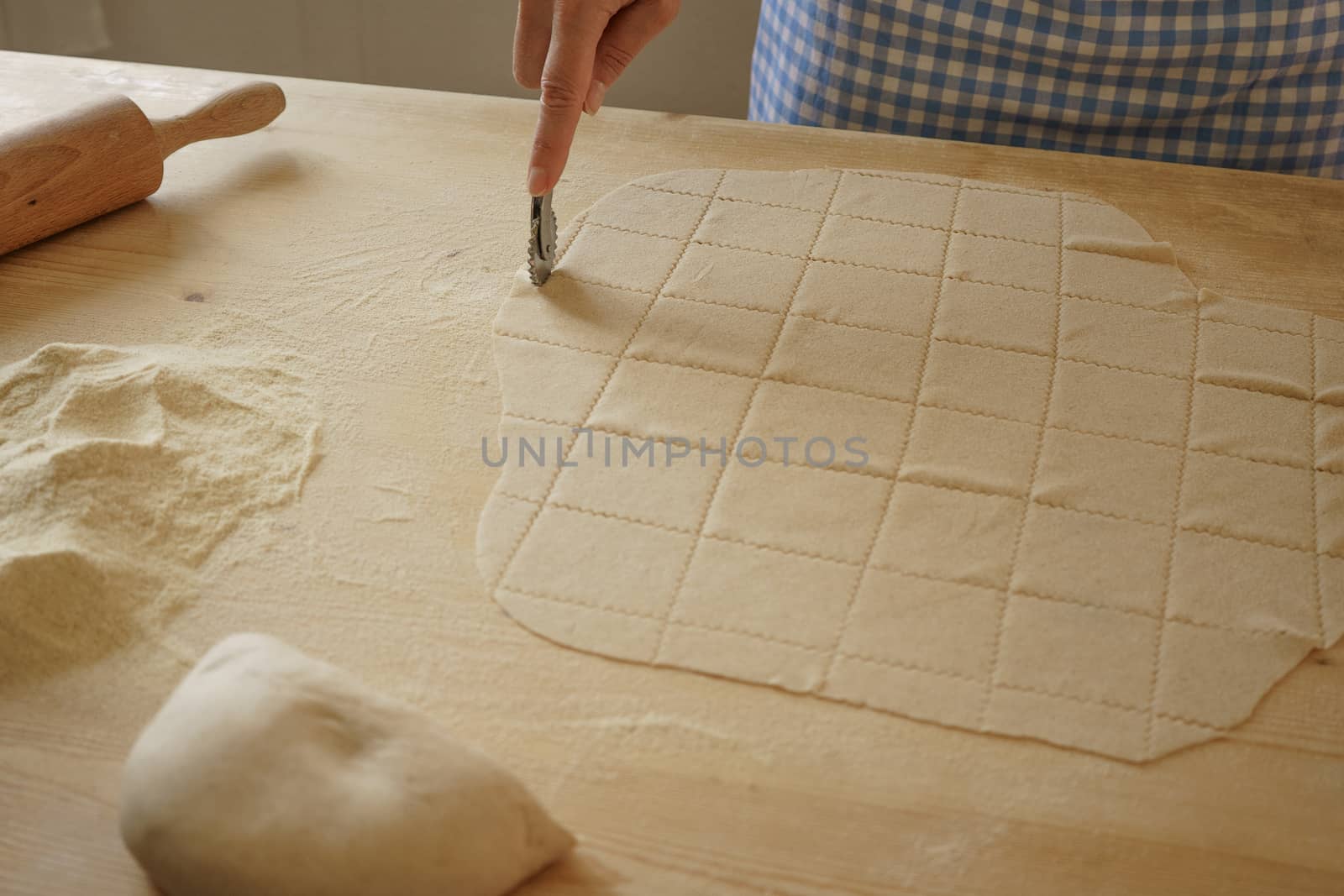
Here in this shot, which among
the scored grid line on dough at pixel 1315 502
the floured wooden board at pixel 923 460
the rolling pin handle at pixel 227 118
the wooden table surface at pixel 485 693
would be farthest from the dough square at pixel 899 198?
the rolling pin handle at pixel 227 118

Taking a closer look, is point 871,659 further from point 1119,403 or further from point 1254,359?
point 1254,359

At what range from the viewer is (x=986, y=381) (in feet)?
3.01

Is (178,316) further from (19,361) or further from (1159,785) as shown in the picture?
(1159,785)

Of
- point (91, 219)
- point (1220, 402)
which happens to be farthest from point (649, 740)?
point (91, 219)

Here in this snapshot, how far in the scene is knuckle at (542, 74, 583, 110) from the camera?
3.01 feet

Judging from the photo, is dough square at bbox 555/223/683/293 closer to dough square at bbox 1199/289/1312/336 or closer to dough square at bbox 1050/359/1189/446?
dough square at bbox 1050/359/1189/446

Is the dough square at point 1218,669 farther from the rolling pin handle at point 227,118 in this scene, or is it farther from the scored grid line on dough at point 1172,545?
the rolling pin handle at point 227,118

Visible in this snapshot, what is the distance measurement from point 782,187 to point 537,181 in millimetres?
292

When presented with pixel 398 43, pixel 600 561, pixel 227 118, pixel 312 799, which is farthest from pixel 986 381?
pixel 398 43

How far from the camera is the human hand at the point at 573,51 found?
0.91m

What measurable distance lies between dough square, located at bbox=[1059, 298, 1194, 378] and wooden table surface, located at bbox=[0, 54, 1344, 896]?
10cm

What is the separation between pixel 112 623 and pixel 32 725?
75 mm

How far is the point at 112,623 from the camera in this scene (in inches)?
28.2

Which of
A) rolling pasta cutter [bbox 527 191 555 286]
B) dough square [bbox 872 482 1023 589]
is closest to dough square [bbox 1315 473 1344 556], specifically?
dough square [bbox 872 482 1023 589]
